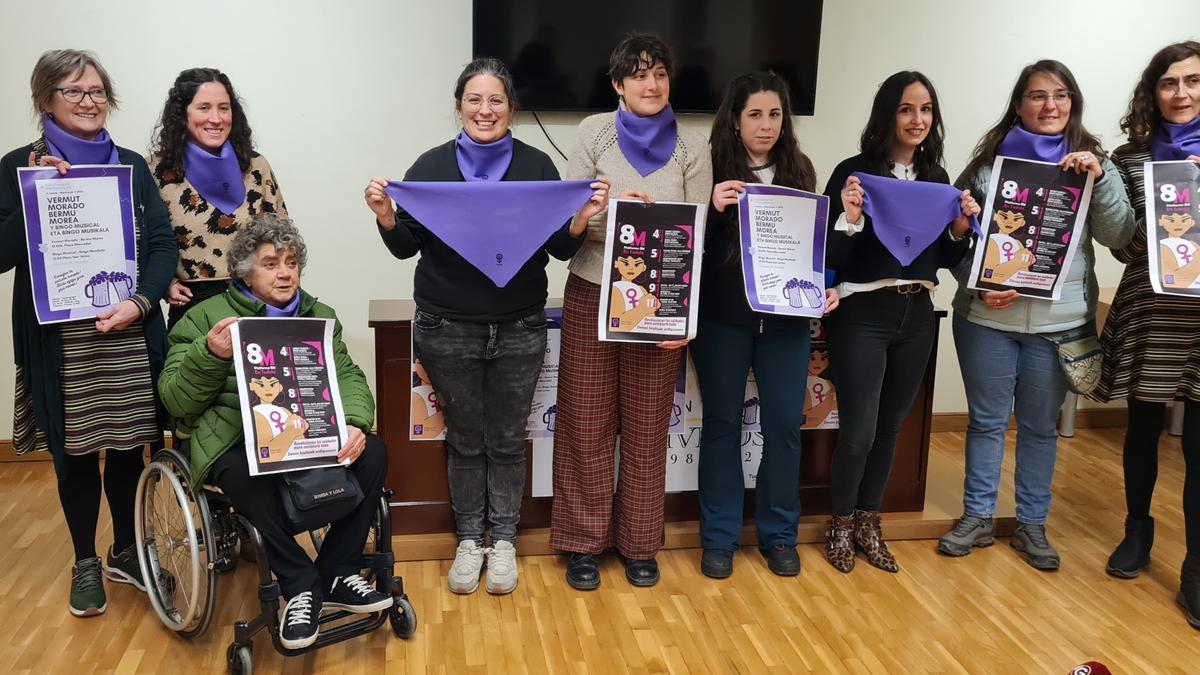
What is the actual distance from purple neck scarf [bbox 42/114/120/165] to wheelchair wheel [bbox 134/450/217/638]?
0.76m

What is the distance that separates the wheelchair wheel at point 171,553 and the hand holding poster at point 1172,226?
8.40 ft

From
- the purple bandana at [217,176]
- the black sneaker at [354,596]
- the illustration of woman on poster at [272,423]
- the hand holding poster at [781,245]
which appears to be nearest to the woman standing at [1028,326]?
the hand holding poster at [781,245]

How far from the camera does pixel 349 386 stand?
2.59 metres

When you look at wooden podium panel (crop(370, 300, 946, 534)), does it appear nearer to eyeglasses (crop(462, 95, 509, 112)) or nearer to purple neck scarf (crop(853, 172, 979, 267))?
purple neck scarf (crop(853, 172, 979, 267))

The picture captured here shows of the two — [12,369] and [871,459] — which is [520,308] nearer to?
[871,459]

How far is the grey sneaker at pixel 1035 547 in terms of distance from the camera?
3.19m

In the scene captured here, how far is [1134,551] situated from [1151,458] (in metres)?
0.31

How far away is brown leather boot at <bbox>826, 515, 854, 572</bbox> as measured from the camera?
314 centimetres

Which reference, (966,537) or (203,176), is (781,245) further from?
(203,176)

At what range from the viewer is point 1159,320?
9.38ft

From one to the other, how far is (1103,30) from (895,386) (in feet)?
7.94

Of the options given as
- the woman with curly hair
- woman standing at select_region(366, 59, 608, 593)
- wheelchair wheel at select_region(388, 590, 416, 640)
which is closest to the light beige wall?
the woman with curly hair

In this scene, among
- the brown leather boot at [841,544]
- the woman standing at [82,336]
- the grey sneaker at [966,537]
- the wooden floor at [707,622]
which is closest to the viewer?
the woman standing at [82,336]

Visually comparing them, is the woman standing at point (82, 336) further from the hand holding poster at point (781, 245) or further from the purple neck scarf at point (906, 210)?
the purple neck scarf at point (906, 210)
